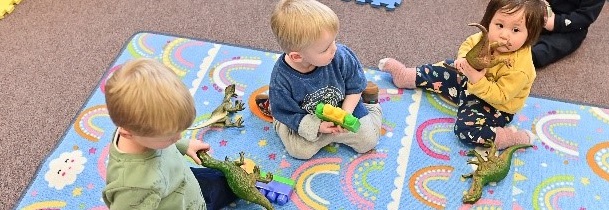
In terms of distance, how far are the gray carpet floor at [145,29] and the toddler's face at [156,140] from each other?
0.58m

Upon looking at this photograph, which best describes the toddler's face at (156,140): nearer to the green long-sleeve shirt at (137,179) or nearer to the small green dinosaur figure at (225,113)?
the green long-sleeve shirt at (137,179)

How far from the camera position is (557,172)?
131 centimetres

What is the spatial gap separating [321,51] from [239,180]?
11.7 inches

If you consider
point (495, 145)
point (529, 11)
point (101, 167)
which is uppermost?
point (529, 11)

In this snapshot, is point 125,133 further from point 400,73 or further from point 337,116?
point 400,73

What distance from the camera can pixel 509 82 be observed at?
127 centimetres

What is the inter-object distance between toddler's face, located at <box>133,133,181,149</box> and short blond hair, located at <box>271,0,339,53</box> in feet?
1.12

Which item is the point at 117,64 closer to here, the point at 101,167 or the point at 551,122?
the point at 101,167

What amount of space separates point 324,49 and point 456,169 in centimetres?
42

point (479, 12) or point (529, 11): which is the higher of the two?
point (529, 11)

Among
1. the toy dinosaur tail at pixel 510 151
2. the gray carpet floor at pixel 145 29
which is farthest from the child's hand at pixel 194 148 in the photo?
the toy dinosaur tail at pixel 510 151

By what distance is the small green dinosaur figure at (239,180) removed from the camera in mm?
1183

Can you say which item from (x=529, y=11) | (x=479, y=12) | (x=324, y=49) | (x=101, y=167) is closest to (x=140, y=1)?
(x=101, y=167)

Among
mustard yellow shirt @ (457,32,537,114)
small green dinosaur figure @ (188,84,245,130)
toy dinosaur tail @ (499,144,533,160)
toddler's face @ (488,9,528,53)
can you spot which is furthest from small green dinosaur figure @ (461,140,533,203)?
small green dinosaur figure @ (188,84,245,130)
